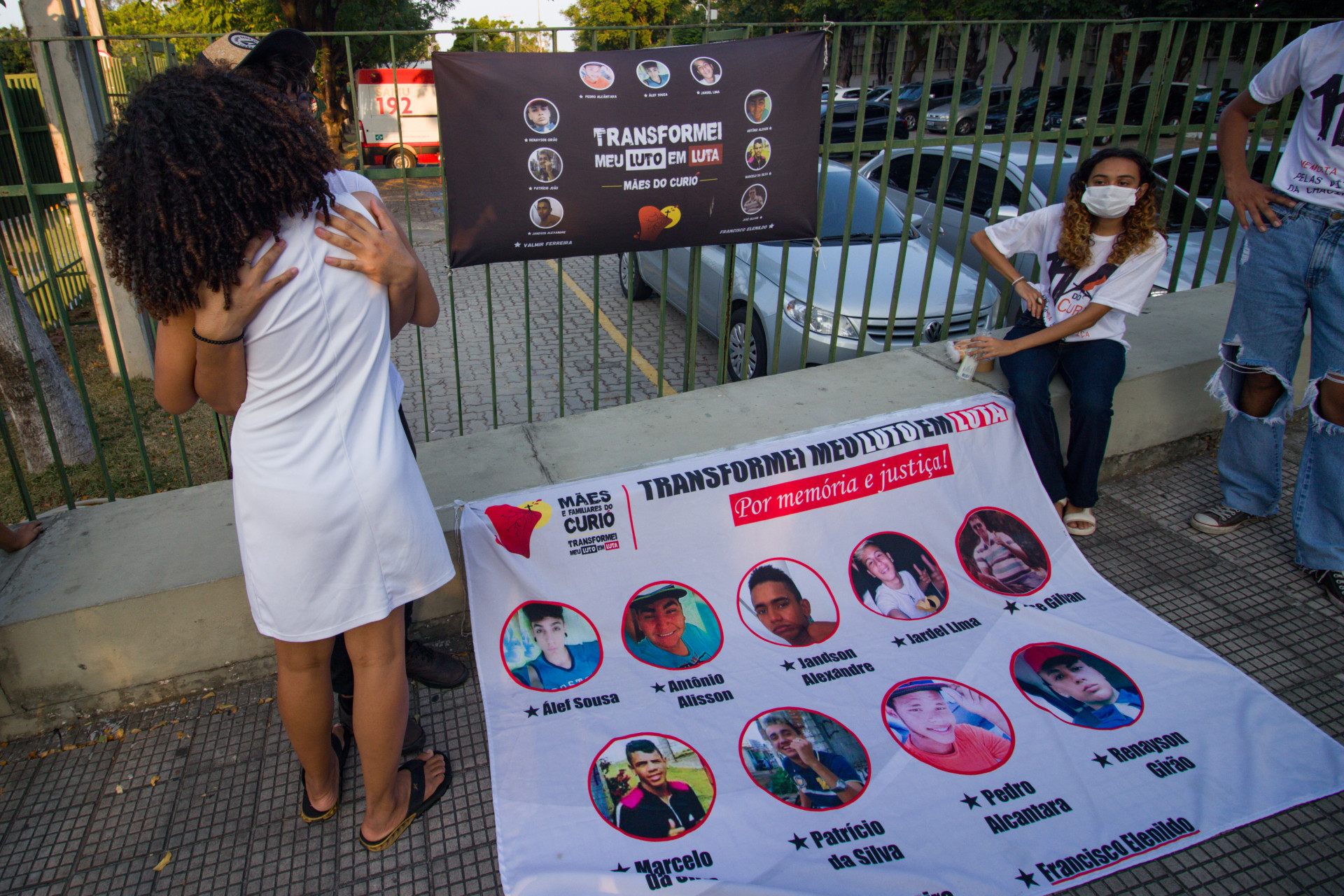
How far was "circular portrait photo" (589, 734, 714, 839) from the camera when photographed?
2.20 meters

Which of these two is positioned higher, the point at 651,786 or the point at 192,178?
the point at 192,178

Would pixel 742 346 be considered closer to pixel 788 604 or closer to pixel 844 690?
pixel 788 604

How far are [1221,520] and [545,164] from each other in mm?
3193

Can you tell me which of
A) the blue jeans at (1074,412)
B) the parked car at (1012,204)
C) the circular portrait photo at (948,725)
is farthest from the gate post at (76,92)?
the parked car at (1012,204)

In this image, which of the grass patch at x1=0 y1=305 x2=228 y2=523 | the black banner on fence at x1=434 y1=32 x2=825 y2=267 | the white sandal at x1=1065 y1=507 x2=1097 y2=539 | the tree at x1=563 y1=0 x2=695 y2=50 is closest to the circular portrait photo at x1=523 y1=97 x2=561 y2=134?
the black banner on fence at x1=434 y1=32 x2=825 y2=267

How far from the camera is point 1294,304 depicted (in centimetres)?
330

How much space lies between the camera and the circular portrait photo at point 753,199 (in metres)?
3.49

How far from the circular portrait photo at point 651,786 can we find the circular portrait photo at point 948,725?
618 millimetres

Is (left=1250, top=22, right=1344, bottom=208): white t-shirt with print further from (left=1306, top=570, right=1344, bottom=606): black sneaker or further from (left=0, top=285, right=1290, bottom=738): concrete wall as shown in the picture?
(left=1306, top=570, right=1344, bottom=606): black sneaker

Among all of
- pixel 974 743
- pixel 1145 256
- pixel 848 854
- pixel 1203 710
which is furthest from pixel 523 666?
pixel 1145 256

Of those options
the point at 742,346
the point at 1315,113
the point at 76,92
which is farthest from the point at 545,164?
the point at 76,92

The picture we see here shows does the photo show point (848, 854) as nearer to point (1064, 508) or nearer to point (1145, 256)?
point (1064, 508)

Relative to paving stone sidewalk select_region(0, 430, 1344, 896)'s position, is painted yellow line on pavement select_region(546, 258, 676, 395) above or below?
below

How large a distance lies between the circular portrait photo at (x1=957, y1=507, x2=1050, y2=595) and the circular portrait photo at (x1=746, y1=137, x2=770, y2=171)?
166 cm
